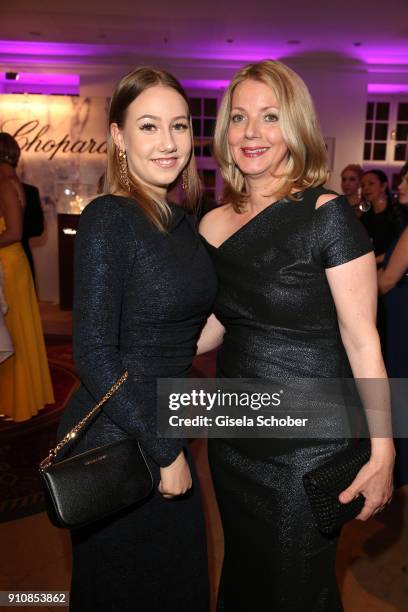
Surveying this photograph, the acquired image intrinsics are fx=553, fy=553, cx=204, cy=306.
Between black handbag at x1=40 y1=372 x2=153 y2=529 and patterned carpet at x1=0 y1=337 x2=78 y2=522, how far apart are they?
6.06 ft

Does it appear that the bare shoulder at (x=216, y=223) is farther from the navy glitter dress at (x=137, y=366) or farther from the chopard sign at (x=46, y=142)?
the chopard sign at (x=46, y=142)

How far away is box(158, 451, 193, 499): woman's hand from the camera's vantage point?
4.52 feet

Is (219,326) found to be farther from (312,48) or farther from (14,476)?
(312,48)

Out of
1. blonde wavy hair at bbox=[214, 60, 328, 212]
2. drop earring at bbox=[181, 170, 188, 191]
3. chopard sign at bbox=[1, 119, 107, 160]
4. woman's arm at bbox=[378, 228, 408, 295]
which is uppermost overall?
chopard sign at bbox=[1, 119, 107, 160]

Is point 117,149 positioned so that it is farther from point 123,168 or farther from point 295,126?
point 295,126

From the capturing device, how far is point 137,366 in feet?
4.68

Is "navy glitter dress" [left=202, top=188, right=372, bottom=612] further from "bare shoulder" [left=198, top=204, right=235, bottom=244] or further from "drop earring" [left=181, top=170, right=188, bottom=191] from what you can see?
"drop earring" [left=181, top=170, right=188, bottom=191]

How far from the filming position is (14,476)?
3.28 m

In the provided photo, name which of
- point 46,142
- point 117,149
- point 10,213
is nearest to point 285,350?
point 117,149

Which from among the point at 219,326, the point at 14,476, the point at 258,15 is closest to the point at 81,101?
the point at 258,15

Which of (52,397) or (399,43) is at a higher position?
(399,43)

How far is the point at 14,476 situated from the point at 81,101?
21.1 feet

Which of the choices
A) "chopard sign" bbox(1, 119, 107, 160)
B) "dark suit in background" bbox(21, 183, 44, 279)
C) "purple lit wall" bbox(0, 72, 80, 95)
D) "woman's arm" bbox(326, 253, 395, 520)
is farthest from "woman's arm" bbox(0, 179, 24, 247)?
"purple lit wall" bbox(0, 72, 80, 95)

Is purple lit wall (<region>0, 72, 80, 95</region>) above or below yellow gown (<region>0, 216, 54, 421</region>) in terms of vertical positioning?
above
